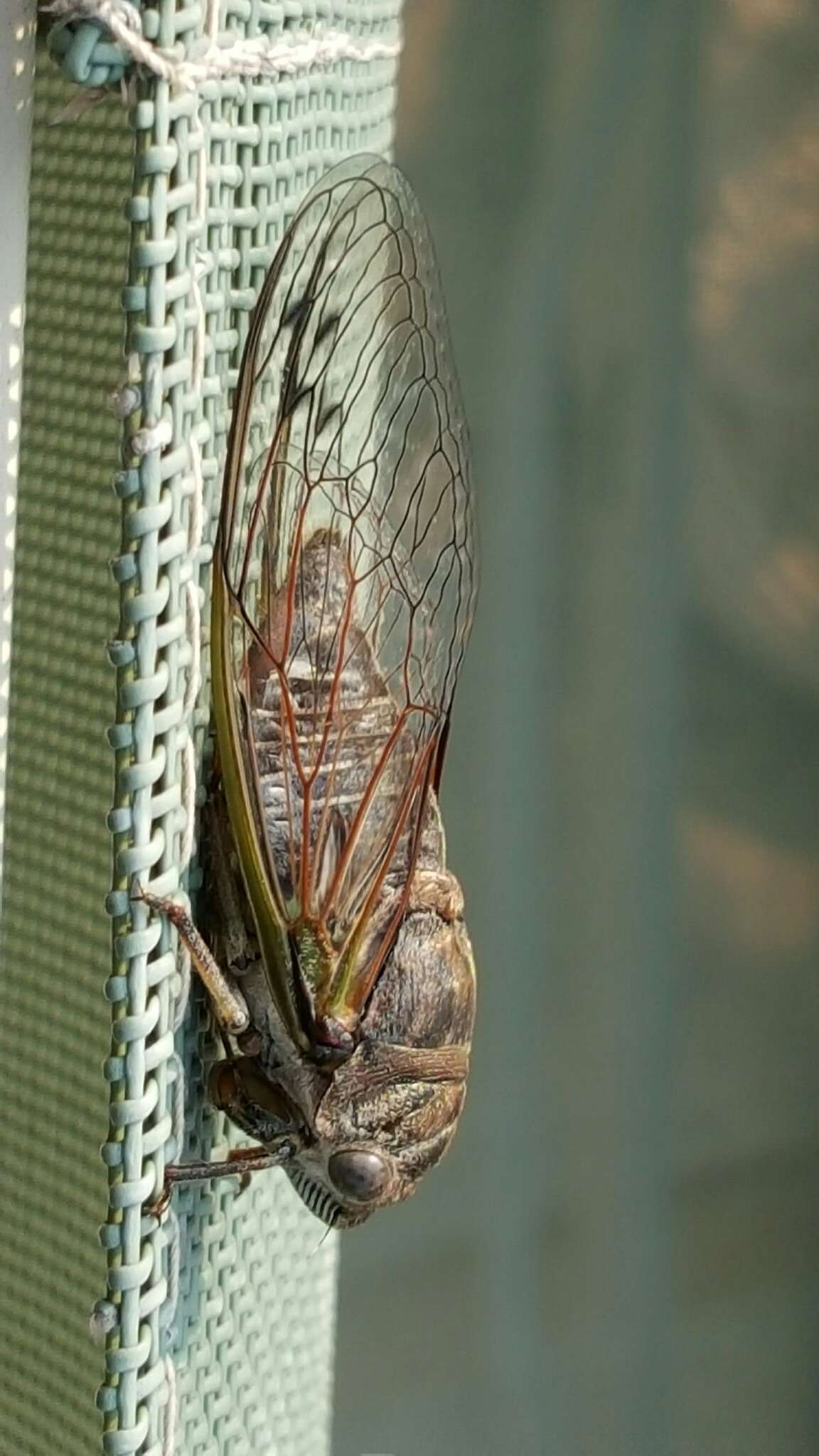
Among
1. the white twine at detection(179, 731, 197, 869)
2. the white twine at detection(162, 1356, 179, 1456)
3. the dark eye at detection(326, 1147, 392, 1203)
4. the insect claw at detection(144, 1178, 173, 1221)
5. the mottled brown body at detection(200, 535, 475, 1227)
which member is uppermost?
the white twine at detection(179, 731, 197, 869)

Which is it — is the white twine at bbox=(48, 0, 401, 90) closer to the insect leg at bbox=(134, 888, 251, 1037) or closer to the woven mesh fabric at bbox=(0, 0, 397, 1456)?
the woven mesh fabric at bbox=(0, 0, 397, 1456)

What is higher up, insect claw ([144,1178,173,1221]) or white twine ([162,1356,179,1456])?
insect claw ([144,1178,173,1221])

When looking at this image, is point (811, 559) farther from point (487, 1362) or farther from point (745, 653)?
point (487, 1362)

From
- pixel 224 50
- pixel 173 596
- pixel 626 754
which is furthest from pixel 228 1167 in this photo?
pixel 626 754

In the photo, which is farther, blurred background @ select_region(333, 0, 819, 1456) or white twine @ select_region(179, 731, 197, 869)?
blurred background @ select_region(333, 0, 819, 1456)

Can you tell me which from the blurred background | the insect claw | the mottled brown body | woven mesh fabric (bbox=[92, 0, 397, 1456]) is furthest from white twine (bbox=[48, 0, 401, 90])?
the blurred background
